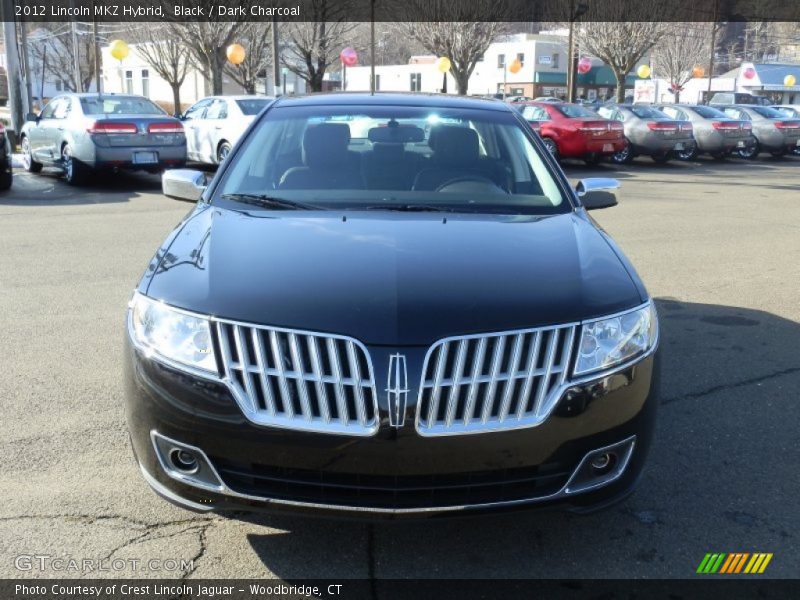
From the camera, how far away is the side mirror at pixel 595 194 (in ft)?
14.7

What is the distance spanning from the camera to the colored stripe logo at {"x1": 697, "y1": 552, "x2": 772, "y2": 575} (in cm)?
293

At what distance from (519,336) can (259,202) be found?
1677mm

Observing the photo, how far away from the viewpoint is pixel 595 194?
451cm

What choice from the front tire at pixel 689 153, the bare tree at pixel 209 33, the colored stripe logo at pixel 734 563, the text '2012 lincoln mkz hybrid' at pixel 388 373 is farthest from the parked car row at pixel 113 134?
the bare tree at pixel 209 33

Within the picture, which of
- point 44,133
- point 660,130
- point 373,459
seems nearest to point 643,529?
point 373,459

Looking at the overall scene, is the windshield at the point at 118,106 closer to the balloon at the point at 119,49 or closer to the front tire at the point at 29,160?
the front tire at the point at 29,160

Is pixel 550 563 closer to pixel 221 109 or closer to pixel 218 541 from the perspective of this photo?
pixel 218 541

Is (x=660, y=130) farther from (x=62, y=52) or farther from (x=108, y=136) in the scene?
(x=62, y=52)

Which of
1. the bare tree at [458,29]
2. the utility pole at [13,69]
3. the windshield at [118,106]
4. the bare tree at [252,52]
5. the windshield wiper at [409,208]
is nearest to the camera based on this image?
the windshield wiper at [409,208]

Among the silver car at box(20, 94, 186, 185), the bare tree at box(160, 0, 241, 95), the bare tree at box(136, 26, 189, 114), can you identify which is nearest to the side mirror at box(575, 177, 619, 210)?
the silver car at box(20, 94, 186, 185)

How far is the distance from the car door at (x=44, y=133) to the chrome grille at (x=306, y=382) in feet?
44.2

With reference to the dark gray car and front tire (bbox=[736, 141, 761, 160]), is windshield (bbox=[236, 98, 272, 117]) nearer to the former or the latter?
the dark gray car

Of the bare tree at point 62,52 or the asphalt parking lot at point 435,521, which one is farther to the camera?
the bare tree at point 62,52

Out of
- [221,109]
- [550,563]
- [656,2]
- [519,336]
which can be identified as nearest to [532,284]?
[519,336]
